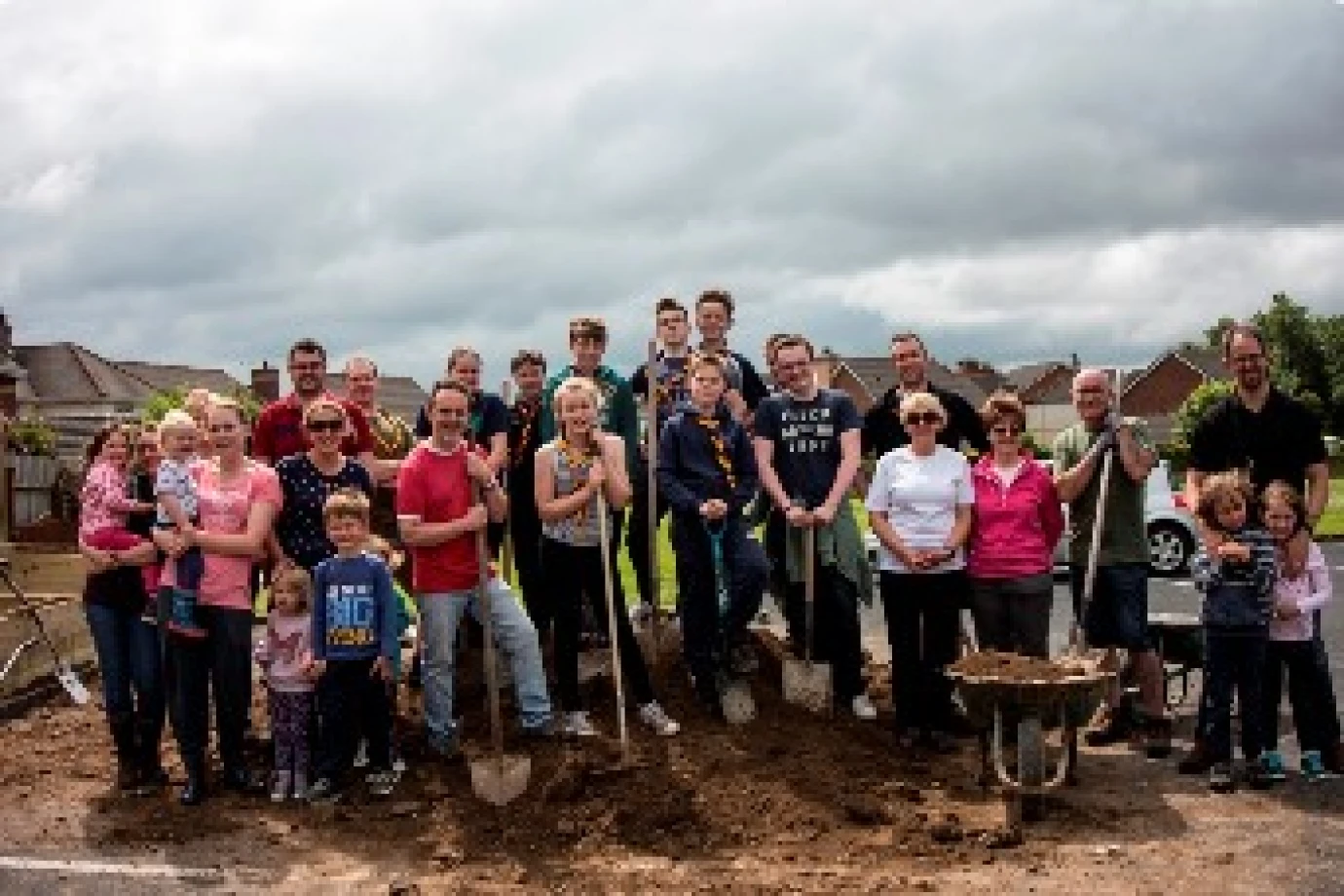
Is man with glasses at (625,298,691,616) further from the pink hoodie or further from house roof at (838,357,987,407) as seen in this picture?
house roof at (838,357,987,407)

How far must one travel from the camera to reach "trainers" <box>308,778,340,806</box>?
289 inches

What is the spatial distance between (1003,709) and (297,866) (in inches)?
129

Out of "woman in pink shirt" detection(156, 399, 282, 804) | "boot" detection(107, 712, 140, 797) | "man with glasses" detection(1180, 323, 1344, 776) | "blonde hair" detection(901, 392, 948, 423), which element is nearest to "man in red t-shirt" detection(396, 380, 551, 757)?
"woman in pink shirt" detection(156, 399, 282, 804)

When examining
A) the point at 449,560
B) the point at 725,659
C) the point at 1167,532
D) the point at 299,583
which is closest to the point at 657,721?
the point at 725,659

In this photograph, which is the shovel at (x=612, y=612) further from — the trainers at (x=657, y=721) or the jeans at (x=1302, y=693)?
the jeans at (x=1302, y=693)

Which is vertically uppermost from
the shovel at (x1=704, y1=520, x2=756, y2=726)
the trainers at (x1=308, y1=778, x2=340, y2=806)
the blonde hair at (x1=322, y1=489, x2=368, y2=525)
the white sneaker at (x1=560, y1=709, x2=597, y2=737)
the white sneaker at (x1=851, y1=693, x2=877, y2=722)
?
the blonde hair at (x1=322, y1=489, x2=368, y2=525)

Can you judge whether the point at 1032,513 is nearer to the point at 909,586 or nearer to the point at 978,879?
the point at 909,586

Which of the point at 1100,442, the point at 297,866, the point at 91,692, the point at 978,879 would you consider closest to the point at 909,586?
the point at 1100,442

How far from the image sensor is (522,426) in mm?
8477

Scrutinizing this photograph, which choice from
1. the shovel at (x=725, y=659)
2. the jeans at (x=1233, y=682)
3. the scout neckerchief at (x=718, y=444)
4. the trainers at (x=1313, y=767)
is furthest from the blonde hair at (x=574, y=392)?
the trainers at (x=1313, y=767)

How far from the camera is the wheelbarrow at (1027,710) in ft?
21.6

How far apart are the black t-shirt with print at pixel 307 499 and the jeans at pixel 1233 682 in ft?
14.5

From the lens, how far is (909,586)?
7805mm

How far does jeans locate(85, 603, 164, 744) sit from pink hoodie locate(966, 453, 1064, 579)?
171 inches
